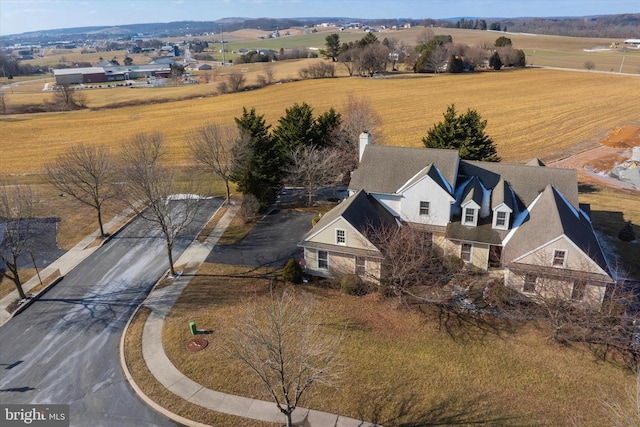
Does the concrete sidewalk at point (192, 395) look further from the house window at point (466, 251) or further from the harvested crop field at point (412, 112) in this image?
the harvested crop field at point (412, 112)

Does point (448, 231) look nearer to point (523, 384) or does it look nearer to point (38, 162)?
point (523, 384)

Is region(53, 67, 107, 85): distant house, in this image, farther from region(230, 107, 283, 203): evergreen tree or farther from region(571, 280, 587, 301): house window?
region(571, 280, 587, 301): house window

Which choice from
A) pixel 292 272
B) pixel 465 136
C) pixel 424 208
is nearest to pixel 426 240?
pixel 424 208

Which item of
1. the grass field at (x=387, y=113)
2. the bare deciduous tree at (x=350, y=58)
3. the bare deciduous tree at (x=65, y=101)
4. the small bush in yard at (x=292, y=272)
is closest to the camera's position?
the small bush in yard at (x=292, y=272)

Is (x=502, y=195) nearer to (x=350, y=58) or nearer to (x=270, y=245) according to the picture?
(x=270, y=245)

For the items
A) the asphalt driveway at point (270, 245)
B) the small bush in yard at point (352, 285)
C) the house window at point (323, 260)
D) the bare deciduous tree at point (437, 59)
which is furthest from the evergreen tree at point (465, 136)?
the bare deciduous tree at point (437, 59)

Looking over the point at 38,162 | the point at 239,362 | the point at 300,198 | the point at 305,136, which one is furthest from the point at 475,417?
the point at 38,162
